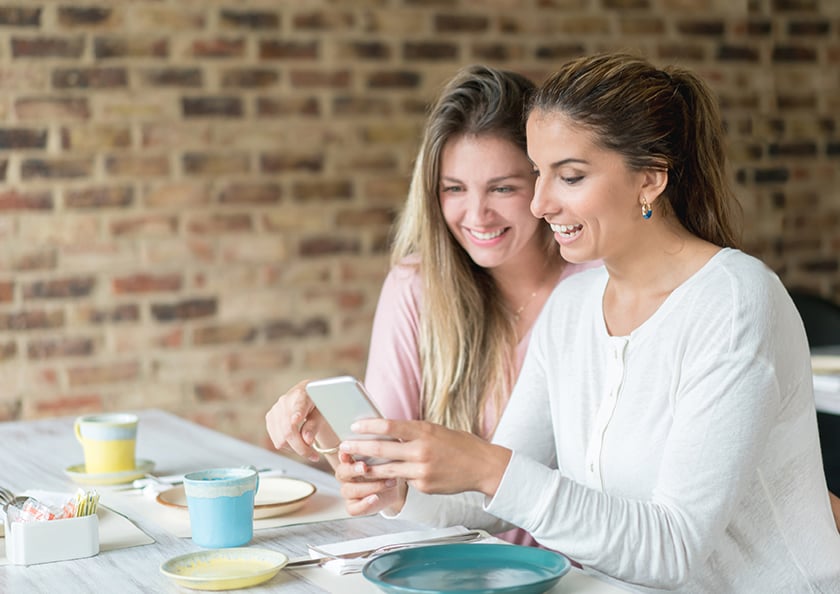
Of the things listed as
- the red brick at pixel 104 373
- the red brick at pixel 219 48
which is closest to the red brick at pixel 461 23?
the red brick at pixel 219 48

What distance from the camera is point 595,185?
1679 mm

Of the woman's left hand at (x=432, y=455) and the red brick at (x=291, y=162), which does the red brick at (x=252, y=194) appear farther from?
the woman's left hand at (x=432, y=455)

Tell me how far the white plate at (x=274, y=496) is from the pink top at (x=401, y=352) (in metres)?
0.39

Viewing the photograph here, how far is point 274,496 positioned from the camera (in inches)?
70.9

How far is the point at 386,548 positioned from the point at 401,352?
2.64ft

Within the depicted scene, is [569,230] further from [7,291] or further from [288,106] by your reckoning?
[7,291]

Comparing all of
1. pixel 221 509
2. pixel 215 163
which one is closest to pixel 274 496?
pixel 221 509

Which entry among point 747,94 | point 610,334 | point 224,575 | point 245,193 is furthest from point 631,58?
point 747,94

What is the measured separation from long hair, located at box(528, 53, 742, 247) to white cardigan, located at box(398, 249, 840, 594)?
11 centimetres

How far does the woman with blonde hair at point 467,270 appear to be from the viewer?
2.19 m

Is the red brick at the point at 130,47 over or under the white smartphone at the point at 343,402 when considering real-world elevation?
over

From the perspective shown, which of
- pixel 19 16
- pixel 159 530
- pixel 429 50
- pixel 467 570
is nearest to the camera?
pixel 467 570

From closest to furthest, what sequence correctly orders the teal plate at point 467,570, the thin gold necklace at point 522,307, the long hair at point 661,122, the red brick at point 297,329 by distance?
1. the teal plate at point 467,570
2. the long hair at point 661,122
3. the thin gold necklace at point 522,307
4. the red brick at point 297,329

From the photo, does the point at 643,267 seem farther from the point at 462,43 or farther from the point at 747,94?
the point at 747,94
